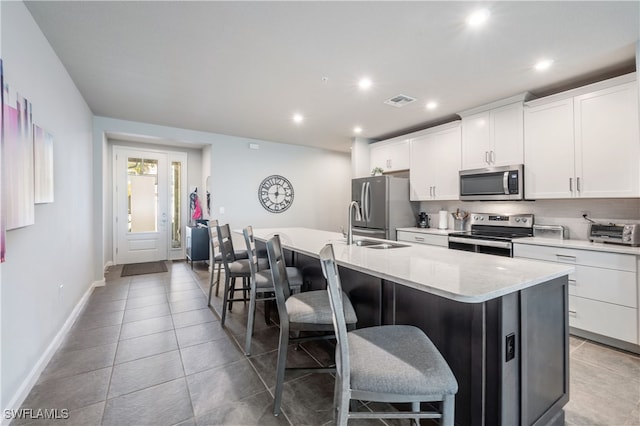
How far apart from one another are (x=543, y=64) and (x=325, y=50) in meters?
1.99

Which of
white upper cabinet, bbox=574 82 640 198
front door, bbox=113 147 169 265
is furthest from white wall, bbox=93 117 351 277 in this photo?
white upper cabinet, bbox=574 82 640 198

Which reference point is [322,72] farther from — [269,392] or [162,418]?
[162,418]

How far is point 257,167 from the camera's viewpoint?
216 inches

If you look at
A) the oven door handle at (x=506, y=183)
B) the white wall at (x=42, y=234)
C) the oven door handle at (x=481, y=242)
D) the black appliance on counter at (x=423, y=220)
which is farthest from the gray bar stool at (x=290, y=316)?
the black appliance on counter at (x=423, y=220)

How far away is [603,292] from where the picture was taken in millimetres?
2441

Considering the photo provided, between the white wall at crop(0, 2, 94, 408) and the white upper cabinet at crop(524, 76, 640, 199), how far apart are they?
14.5 feet

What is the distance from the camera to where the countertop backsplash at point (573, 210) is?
9.04ft

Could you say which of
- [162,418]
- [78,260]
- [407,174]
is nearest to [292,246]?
[162,418]

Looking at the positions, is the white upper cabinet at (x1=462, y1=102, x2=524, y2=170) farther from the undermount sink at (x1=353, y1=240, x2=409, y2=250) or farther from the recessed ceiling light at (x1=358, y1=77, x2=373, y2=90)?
the undermount sink at (x1=353, y1=240, x2=409, y2=250)

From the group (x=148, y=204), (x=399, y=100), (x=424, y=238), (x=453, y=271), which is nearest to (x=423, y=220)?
(x=424, y=238)

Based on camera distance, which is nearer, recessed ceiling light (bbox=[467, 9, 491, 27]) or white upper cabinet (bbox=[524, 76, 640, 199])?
recessed ceiling light (bbox=[467, 9, 491, 27])

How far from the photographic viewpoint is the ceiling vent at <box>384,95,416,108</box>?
3347 millimetres

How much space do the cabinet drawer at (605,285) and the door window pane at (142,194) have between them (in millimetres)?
6653

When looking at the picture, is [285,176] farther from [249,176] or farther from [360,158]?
[360,158]
